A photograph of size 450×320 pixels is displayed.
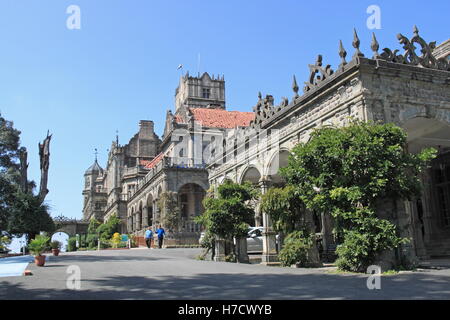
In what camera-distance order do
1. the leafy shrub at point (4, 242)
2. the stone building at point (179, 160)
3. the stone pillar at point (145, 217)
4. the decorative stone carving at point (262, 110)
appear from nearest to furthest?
the decorative stone carving at point (262, 110)
the leafy shrub at point (4, 242)
the stone building at point (179, 160)
the stone pillar at point (145, 217)

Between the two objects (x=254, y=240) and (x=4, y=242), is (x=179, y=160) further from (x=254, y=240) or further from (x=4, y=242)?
(x=254, y=240)

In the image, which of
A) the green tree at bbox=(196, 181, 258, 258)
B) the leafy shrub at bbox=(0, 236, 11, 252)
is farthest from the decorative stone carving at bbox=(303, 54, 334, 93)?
the leafy shrub at bbox=(0, 236, 11, 252)

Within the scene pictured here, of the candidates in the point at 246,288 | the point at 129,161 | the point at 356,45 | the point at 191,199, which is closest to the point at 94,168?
the point at 129,161

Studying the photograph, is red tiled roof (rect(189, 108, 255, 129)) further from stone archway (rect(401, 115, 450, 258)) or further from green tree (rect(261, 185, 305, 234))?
green tree (rect(261, 185, 305, 234))

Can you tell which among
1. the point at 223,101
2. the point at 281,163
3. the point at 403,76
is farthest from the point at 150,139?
the point at 403,76

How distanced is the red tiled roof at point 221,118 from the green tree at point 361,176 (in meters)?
32.6

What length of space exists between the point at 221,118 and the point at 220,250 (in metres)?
29.2

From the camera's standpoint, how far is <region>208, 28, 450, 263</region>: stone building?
39.9ft

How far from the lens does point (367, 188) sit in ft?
35.2

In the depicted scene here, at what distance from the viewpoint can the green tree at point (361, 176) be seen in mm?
10633

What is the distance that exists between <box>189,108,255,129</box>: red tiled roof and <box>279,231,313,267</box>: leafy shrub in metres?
30.6

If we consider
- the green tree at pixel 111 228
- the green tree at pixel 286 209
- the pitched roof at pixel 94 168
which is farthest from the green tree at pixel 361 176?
the pitched roof at pixel 94 168

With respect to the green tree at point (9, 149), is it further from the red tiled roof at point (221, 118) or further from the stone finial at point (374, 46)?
the stone finial at point (374, 46)

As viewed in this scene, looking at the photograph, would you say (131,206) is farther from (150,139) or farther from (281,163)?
(281,163)
